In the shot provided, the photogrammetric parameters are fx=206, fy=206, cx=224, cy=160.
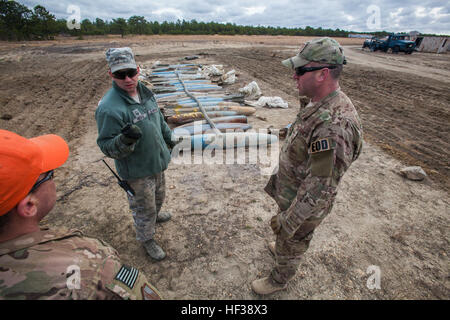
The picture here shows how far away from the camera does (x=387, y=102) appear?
8.60 meters

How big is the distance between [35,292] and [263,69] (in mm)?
16595

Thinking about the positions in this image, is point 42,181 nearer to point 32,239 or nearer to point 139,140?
point 32,239

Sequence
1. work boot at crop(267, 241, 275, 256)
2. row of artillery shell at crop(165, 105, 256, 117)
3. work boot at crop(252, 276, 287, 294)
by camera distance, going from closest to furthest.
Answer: work boot at crop(252, 276, 287, 294) < work boot at crop(267, 241, 275, 256) < row of artillery shell at crop(165, 105, 256, 117)

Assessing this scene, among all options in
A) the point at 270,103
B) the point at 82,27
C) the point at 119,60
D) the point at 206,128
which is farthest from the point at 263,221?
the point at 82,27

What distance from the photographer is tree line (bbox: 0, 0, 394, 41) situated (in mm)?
33938

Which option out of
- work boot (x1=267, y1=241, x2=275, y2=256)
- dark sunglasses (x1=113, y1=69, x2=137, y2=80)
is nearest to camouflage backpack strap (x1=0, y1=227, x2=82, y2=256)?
dark sunglasses (x1=113, y1=69, x2=137, y2=80)

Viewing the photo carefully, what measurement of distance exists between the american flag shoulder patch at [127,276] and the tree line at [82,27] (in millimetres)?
51043

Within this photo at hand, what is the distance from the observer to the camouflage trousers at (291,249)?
1.85 m

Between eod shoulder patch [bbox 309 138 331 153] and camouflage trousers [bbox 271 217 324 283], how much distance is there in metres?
0.61

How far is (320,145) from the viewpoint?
1530mm

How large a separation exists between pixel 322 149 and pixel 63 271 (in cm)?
169

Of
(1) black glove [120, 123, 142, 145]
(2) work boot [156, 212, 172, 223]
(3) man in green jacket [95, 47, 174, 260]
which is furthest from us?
(2) work boot [156, 212, 172, 223]

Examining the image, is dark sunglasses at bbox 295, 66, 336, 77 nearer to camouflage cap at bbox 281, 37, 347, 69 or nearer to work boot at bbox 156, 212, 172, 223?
camouflage cap at bbox 281, 37, 347, 69
